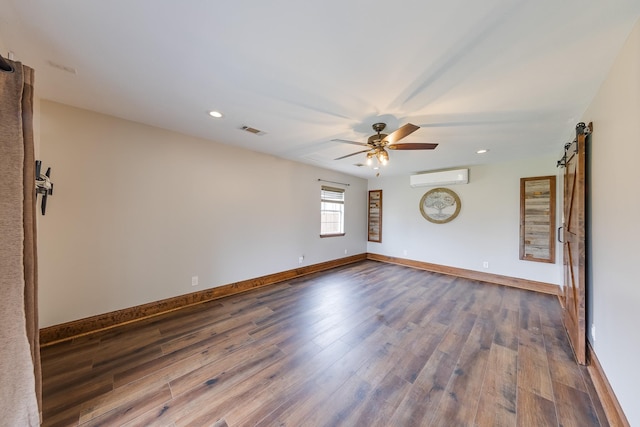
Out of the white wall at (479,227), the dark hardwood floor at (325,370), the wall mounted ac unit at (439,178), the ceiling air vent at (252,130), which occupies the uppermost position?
the ceiling air vent at (252,130)

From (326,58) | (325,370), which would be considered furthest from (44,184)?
(325,370)

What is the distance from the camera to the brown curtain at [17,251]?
1.01 metres

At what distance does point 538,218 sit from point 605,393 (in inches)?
126

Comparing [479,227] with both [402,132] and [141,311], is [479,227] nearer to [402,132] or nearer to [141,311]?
[402,132]

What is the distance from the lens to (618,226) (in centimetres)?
150

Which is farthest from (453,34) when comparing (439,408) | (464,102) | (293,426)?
(293,426)

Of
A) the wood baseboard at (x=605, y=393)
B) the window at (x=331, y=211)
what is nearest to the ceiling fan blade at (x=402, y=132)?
the wood baseboard at (x=605, y=393)

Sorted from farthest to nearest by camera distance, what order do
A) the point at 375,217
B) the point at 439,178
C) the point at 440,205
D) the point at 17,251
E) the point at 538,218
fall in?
1. the point at 375,217
2. the point at 440,205
3. the point at 439,178
4. the point at 538,218
5. the point at 17,251

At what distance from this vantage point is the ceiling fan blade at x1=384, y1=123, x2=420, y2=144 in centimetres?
200

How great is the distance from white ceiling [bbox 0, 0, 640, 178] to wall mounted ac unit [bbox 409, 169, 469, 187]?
6.32 feet

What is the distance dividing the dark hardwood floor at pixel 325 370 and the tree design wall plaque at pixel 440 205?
7.28ft

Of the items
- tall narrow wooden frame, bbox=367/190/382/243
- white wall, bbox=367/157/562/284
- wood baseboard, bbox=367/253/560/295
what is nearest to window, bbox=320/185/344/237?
tall narrow wooden frame, bbox=367/190/382/243

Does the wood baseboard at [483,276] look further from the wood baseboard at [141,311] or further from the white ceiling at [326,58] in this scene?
the wood baseboard at [141,311]

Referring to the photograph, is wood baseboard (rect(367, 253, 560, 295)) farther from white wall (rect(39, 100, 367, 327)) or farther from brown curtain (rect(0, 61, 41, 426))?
brown curtain (rect(0, 61, 41, 426))
